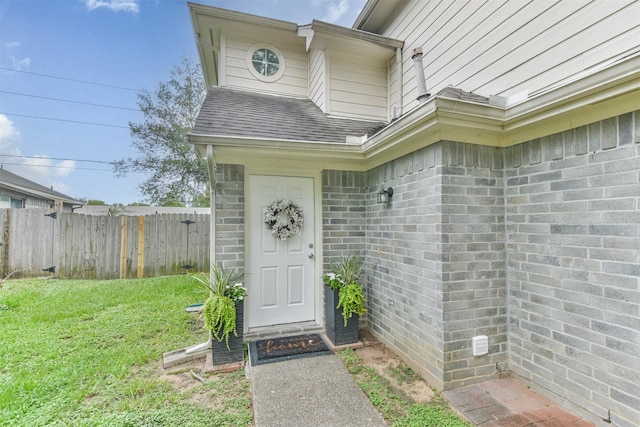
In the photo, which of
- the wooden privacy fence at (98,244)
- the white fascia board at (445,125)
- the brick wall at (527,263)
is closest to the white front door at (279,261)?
the brick wall at (527,263)

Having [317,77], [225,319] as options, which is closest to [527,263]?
[225,319]

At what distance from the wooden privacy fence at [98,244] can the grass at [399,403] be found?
20.2ft

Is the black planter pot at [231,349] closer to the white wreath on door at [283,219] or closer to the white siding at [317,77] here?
the white wreath on door at [283,219]

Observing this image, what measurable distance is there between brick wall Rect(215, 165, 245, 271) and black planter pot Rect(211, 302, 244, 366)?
63 cm

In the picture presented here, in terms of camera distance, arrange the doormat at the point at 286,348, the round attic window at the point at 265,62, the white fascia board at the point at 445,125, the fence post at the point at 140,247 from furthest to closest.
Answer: the fence post at the point at 140,247, the round attic window at the point at 265,62, the doormat at the point at 286,348, the white fascia board at the point at 445,125

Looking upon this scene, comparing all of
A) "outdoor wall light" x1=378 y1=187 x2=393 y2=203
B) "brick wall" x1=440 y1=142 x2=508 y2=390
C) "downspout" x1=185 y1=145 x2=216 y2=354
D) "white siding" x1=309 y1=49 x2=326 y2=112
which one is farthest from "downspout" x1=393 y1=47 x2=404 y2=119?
"downspout" x1=185 y1=145 x2=216 y2=354

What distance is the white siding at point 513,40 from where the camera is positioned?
7.22ft

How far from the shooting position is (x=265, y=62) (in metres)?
5.10

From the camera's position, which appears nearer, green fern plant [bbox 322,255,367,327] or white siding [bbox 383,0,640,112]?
white siding [bbox 383,0,640,112]

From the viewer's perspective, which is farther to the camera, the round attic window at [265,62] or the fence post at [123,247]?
the fence post at [123,247]

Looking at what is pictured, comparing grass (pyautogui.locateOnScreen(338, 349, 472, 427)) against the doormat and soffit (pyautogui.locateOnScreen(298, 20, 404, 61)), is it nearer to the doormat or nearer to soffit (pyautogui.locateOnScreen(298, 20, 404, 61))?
the doormat

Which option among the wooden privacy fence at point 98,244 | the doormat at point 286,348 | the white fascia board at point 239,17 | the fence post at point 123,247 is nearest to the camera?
the doormat at point 286,348

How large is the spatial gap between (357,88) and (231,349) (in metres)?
4.42

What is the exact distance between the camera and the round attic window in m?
5.02
